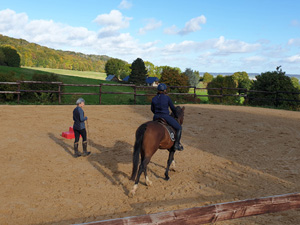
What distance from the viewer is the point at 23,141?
8578 mm

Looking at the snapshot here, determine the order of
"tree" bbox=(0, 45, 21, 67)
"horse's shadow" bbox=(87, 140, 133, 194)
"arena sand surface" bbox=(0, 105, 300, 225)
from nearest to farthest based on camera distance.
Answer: "arena sand surface" bbox=(0, 105, 300, 225)
"horse's shadow" bbox=(87, 140, 133, 194)
"tree" bbox=(0, 45, 21, 67)

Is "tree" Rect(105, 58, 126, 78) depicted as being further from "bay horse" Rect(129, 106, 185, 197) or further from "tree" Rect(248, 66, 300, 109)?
"bay horse" Rect(129, 106, 185, 197)

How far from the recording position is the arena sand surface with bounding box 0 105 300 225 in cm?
445

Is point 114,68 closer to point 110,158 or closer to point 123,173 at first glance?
point 110,158

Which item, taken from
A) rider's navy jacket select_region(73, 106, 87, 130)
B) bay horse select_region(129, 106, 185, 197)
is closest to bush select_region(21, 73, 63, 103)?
rider's navy jacket select_region(73, 106, 87, 130)

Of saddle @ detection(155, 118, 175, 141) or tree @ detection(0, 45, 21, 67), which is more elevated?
tree @ detection(0, 45, 21, 67)

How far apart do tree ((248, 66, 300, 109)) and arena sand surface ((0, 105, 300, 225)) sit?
1142 centimetres

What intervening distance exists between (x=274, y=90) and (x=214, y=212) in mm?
22699

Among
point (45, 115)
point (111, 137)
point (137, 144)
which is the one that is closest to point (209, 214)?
point (137, 144)

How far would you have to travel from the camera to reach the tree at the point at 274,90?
71.6ft

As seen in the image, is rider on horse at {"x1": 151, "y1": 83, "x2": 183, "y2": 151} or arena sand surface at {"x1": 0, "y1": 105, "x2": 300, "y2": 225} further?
rider on horse at {"x1": 151, "y1": 83, "x2": 183, "y2": 151}

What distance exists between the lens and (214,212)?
280 centimetres

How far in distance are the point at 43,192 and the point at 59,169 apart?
132cm

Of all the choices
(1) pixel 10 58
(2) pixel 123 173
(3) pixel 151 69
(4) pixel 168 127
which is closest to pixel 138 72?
(1) pixel 10 58
